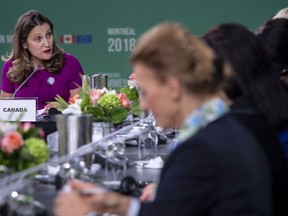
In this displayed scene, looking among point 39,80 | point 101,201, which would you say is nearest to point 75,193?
point 101,201

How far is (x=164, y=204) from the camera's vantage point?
1.69m

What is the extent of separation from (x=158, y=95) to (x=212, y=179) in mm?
228

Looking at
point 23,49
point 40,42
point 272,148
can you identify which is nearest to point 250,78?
point 272,148

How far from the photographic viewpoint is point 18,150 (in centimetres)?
230

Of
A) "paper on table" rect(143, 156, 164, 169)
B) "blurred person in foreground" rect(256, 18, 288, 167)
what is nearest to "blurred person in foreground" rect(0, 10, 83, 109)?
"paper on table" rect(143, 156, 164, 169)

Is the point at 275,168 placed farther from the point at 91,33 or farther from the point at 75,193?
the point at 91,33

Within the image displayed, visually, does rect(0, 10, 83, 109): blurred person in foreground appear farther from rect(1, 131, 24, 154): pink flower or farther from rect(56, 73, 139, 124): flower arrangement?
rect(1, 131, 24, 154): pink flower

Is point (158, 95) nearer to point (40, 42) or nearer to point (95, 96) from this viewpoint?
point (95, 96)

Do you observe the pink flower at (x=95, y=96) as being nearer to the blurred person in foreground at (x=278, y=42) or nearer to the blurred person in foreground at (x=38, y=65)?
the blurred person in foreground at (x=278, y=42)

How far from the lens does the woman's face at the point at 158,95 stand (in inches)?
68.2

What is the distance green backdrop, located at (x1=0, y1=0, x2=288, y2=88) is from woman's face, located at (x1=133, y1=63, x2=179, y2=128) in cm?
539

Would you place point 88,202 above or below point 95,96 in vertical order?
below

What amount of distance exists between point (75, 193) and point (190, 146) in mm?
379

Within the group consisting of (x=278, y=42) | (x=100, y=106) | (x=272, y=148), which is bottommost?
(x=272, y=148)
